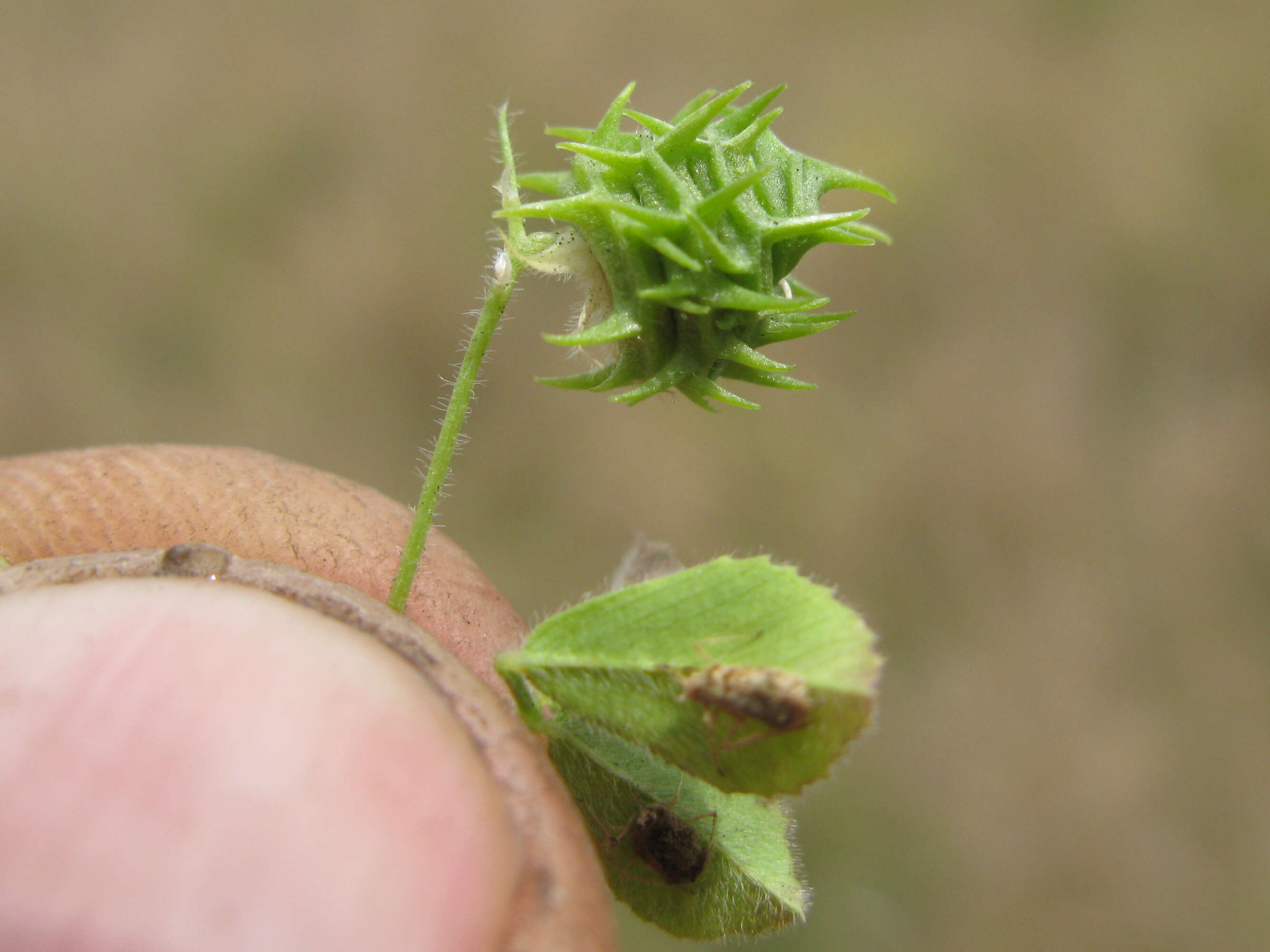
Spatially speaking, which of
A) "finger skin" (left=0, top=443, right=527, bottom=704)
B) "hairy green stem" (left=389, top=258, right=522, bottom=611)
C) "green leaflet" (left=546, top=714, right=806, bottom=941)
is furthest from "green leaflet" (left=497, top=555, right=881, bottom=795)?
"finger skin" (left=0, top=443, right=527, bottom=704)

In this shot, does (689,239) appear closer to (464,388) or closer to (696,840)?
(464,388)

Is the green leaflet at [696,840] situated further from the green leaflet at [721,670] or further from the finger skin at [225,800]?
the finger skin at [225,800]

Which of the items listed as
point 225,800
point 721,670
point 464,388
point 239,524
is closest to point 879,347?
point 239,524

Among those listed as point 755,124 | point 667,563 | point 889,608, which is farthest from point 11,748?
point 889,608

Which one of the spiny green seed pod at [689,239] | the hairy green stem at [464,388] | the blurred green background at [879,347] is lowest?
the blurred green background at [879,347]

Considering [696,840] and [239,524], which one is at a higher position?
[239,524]

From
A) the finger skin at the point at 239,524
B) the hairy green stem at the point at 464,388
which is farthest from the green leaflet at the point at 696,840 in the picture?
the hairy green stem at the point at 464,388

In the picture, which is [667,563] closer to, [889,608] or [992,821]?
[889,608]
